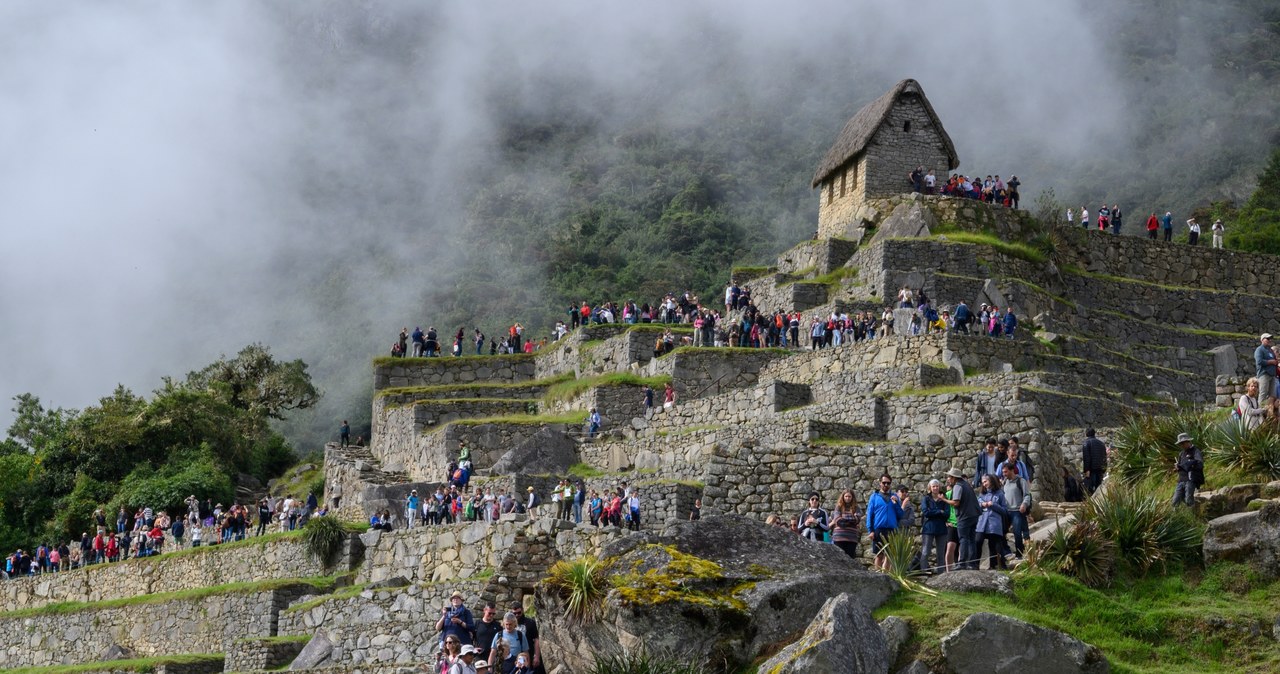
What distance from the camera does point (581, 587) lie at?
1805 cm

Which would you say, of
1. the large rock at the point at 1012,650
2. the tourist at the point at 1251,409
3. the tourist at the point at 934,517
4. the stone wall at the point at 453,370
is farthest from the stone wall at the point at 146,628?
the large rock at the point at 1012,650

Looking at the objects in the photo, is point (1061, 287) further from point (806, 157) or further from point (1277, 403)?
point (806, 157)

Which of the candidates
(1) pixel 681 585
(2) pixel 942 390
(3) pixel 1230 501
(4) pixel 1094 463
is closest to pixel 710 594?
(1) pixel 681 585

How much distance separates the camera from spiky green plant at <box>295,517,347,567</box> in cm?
3544

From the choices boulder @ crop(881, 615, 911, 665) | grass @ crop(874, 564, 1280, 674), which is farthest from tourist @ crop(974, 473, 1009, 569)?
boulder @ crop(881, 615, 911, 665)

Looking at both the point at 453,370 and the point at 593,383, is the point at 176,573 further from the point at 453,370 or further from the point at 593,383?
the point at 593,383

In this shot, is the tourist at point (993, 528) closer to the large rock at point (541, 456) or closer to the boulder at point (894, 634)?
the boulder at point (894, 634)

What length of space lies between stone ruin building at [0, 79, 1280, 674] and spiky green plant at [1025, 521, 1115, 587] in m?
2.81

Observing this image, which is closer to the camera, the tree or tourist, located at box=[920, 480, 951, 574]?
tourist, located at box=[920, 480, 951, 574]

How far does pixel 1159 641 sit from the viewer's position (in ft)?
55.8

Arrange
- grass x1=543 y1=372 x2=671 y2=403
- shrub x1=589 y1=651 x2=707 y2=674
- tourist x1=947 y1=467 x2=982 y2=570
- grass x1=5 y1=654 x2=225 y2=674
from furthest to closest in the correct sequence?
grass x1=543 y1=372 x2=671 y2=403 < grass x1=5 y1=654 x2=225 y2=674 < tourist x1=947 y1=467 x2=982 y2=570 < shrub x1=589 y1=651 x2=707 y2=674

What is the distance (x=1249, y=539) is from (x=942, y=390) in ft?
50.0

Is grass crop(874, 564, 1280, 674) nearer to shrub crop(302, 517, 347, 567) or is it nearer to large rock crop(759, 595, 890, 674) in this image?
large rock crop(759, 595, 890, 674)

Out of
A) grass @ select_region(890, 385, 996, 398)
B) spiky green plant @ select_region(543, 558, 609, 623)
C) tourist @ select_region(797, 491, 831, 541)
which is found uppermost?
grass @ select_region(890, 385, 996, 398)
